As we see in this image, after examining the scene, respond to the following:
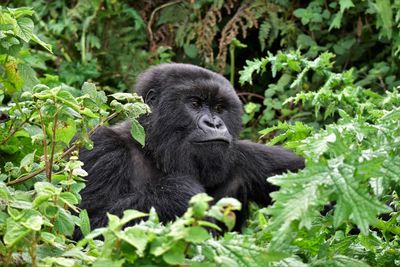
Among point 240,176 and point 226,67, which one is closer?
point 240,176

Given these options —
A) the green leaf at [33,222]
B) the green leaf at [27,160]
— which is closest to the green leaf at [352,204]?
the green leaf at [33,222]

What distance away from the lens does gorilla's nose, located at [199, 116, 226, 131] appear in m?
3.65

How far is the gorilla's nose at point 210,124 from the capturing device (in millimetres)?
3648

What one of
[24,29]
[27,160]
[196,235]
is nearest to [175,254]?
[196,235]

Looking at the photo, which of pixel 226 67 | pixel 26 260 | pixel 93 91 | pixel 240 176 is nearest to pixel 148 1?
pixel 226 67

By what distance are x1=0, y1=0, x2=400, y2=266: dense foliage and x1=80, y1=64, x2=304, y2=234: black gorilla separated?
0.17 m

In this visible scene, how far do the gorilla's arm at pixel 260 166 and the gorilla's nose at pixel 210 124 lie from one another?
1.16 ft

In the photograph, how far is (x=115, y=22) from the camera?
5.95 metres

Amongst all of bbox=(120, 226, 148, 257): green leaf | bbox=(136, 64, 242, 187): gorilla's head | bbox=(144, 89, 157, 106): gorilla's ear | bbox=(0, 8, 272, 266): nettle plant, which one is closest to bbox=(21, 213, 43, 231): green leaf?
bbox=(0, 8, 272, 266): nettle plant

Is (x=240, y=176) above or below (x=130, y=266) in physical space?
below

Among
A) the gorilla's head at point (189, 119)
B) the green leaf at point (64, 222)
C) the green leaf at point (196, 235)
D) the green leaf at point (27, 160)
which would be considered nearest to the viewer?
the green leaf at point (196, 235)

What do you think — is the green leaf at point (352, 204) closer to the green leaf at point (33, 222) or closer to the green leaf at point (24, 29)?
the green leaf at point (33, 222)

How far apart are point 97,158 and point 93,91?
1.22m

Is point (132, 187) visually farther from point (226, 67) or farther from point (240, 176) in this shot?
point (226, 67)
